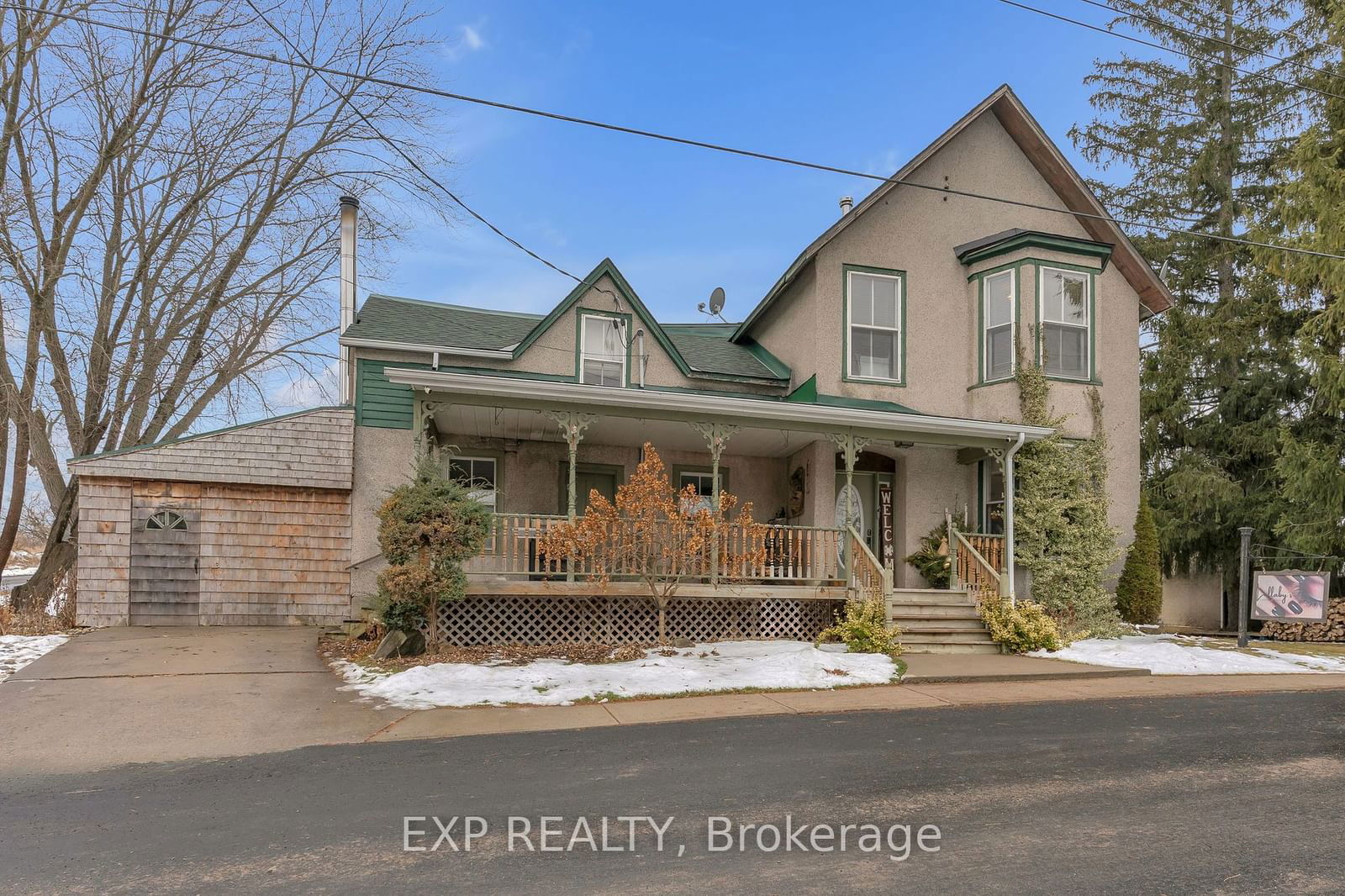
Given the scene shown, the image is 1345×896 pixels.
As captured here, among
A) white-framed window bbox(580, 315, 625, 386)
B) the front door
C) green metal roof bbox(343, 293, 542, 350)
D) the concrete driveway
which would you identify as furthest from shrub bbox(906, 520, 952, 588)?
the front door

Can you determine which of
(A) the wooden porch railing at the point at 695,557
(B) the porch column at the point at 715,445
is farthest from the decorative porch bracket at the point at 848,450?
(B) the porch column at the point at 715,445

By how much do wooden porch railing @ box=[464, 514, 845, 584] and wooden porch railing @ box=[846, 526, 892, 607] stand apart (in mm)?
274

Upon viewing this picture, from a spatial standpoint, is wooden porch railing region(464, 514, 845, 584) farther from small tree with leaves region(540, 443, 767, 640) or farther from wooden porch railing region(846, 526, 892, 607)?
wooden porch railing region(846, 526, 892, 607)

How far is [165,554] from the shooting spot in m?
13.1

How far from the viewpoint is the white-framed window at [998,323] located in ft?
50.5

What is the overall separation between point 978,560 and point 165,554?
41.1 feet

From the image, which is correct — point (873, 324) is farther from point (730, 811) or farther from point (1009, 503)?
point (730, 811)

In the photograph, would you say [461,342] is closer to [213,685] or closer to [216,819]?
[213,685]

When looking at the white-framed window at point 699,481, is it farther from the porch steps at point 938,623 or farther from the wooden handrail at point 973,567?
the wooden handrail at point 973,567

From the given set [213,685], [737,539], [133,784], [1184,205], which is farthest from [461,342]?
[1184,205]

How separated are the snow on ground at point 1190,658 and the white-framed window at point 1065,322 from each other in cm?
490

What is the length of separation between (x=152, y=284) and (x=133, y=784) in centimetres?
1545

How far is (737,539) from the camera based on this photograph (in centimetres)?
1266

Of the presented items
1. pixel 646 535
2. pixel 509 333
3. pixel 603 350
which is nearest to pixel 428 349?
pixel 509 333
